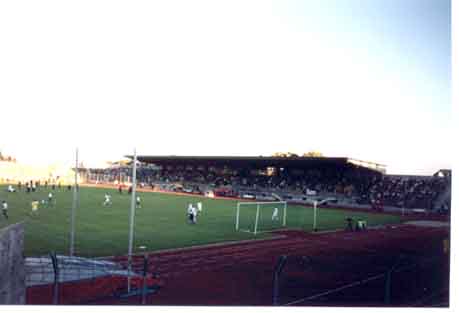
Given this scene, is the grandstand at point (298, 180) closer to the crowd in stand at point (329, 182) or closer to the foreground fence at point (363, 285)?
the crowd in stand at point (329, 182)

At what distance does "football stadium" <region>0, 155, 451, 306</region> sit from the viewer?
7047mm

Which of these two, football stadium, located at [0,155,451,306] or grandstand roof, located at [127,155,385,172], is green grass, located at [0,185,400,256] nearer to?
football stadium, located at [0,155,451,306]

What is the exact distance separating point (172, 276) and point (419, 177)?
19943mm

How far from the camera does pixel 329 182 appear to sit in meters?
29.0

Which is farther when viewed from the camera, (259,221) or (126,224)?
(259,221)

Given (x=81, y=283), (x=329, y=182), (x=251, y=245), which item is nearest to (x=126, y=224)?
(x=251, y=245)

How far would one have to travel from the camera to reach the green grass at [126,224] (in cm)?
1105

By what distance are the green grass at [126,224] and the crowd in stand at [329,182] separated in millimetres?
3800

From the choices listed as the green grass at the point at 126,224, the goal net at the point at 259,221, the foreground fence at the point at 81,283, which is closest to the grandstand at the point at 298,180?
the green grass at the point at 126,224

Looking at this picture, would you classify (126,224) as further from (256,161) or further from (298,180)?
(298,180)

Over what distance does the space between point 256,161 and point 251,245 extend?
17.5 metres

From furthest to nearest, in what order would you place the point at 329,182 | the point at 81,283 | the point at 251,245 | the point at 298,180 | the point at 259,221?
1. the point at 298,180
2. the point at 329,182
3. the point at 259,221
4. the point at 251,245
5. the point at 81,283

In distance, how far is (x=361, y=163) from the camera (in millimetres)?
26922

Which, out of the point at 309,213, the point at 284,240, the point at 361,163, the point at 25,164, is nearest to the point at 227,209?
the point at 309,213
